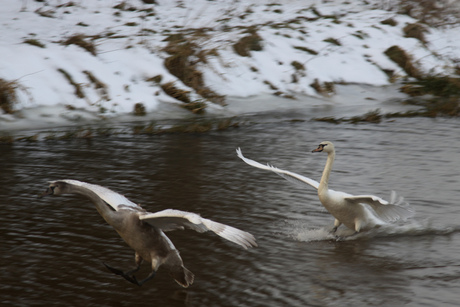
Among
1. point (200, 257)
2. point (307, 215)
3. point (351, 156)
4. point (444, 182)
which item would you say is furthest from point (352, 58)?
point (200, 257)

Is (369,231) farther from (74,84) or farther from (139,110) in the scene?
(74,84)

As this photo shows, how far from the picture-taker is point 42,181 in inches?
347

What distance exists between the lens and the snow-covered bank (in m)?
12.9

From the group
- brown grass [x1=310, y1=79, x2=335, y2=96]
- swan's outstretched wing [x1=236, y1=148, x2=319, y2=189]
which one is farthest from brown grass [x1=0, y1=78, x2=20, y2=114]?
brown grass [x1=310, y1=79, x2=335, y2=96]

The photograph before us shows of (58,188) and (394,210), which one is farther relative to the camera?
(394,210)

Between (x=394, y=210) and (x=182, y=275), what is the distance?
8.41 feet

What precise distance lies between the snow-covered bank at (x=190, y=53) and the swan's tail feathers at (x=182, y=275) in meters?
7.17

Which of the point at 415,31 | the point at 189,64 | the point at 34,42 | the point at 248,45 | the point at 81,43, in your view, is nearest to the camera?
the point at 34,42

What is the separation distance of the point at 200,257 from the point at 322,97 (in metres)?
9.23

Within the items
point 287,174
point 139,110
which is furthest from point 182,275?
point 139,110

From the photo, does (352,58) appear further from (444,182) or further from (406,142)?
(444,182)

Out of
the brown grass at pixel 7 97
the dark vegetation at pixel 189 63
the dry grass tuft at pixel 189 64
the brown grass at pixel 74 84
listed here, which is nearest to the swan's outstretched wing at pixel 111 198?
the brown grass at pixel 7 97

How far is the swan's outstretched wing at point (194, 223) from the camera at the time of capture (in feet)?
14.3

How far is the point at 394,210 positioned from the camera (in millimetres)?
6848
